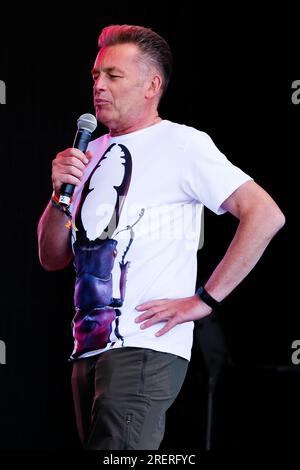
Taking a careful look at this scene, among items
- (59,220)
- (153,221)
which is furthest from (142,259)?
(59,220)

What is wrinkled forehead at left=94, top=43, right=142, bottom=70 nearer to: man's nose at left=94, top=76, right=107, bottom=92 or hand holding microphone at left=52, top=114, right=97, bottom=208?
man's nose at left=94, top=76, right=107, bottom=92

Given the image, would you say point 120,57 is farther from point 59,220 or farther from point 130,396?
point 130,396

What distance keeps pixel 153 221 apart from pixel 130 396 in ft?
1.50

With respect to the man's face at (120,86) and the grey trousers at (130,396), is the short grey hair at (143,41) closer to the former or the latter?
the man's face at (120,86)

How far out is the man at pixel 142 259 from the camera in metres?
1.90

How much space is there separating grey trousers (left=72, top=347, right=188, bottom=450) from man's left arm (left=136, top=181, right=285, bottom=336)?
0.12 m

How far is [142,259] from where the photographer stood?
78.0 inches

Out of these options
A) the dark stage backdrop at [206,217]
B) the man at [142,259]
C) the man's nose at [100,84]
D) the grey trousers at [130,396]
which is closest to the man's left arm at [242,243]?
the man at [142,259]

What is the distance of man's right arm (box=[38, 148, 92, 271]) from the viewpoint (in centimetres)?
196

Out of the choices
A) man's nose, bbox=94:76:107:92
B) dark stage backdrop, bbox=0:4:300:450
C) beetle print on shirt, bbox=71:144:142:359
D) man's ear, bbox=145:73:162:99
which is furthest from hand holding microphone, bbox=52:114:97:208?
dark stage backdrop, bbox=0:4:300:450

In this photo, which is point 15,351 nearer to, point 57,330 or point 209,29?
point 57,330

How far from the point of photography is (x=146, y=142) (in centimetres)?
212
